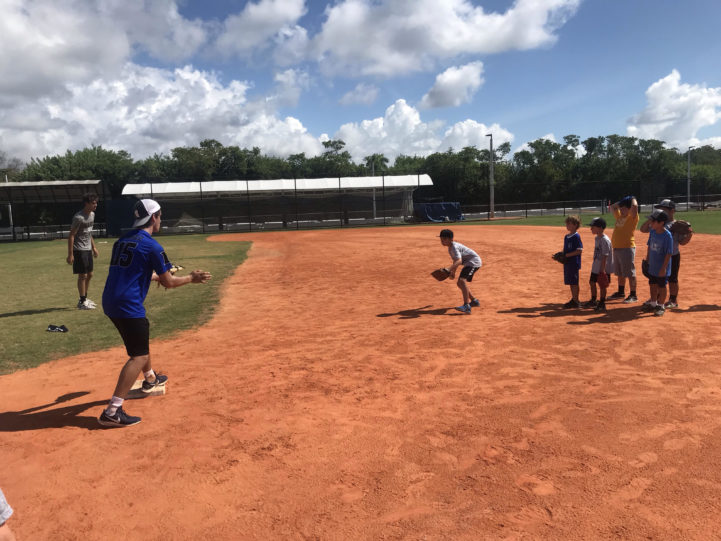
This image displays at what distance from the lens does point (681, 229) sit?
26.1 ft

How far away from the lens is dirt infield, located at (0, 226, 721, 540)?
297 centimetres

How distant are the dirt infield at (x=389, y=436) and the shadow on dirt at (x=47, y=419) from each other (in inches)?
1.0

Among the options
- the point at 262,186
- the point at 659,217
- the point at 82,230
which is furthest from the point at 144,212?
the point at 262,186

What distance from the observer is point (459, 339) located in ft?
21.9

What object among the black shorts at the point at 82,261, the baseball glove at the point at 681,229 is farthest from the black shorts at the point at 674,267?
the black shorts at the point at 82,261

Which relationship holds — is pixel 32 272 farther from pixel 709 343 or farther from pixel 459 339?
pixel 709 343

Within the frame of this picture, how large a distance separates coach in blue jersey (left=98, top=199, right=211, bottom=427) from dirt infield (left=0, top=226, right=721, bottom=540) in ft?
1.05

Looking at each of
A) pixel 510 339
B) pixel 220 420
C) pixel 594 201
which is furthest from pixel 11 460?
pixel 594 201

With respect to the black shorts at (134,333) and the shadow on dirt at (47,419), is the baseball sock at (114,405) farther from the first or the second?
the black shorts at (134,333)

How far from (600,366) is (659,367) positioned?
61 centimetres

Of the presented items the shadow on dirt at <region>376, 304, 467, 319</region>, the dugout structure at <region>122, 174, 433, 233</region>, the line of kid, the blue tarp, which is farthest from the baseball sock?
the blue tarp

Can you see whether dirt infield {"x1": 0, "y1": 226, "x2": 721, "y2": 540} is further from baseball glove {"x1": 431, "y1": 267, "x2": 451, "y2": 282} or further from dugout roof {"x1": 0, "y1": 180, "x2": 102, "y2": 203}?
dugout roof {"x1": 0, "y1": 180, "x2": 102, "y2": 203}

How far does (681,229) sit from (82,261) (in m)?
10.7

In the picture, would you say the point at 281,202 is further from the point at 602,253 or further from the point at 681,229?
the point at 681,229
